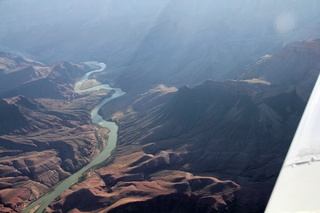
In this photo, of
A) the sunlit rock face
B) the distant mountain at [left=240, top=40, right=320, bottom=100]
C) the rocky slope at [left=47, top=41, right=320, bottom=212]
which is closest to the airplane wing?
the sunlit rock face

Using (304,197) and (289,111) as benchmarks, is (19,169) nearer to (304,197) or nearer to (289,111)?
(289,111)

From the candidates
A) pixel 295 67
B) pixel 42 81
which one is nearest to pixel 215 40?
pixel 295 67

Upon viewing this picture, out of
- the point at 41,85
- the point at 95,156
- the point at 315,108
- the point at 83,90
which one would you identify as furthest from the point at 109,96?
the point at 315,108

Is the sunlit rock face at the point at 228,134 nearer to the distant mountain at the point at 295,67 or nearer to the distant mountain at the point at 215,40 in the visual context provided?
the distant mountain at the point at 295,67

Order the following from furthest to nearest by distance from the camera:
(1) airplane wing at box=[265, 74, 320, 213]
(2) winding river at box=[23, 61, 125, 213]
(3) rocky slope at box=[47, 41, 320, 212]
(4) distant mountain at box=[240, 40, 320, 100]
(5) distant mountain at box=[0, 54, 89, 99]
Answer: (5) distant mountain at box=[0, 54, 89, 99]
(4) distant mountain at box=[240, 40, 320, 100]
(2) winding river at box=[23, 61, 125, 213]
(3) rocky slope at box=[47, 41, 320, 212]
(1) airplane wing at box=[265, 74, 320, 213]

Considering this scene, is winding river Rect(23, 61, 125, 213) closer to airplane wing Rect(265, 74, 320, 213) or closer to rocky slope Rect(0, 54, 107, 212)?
rocky slope Rect(0, 54, 107, 212)

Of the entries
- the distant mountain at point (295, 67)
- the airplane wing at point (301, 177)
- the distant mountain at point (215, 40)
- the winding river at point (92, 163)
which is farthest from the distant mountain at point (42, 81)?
the airplane wing at point (301, 177)
